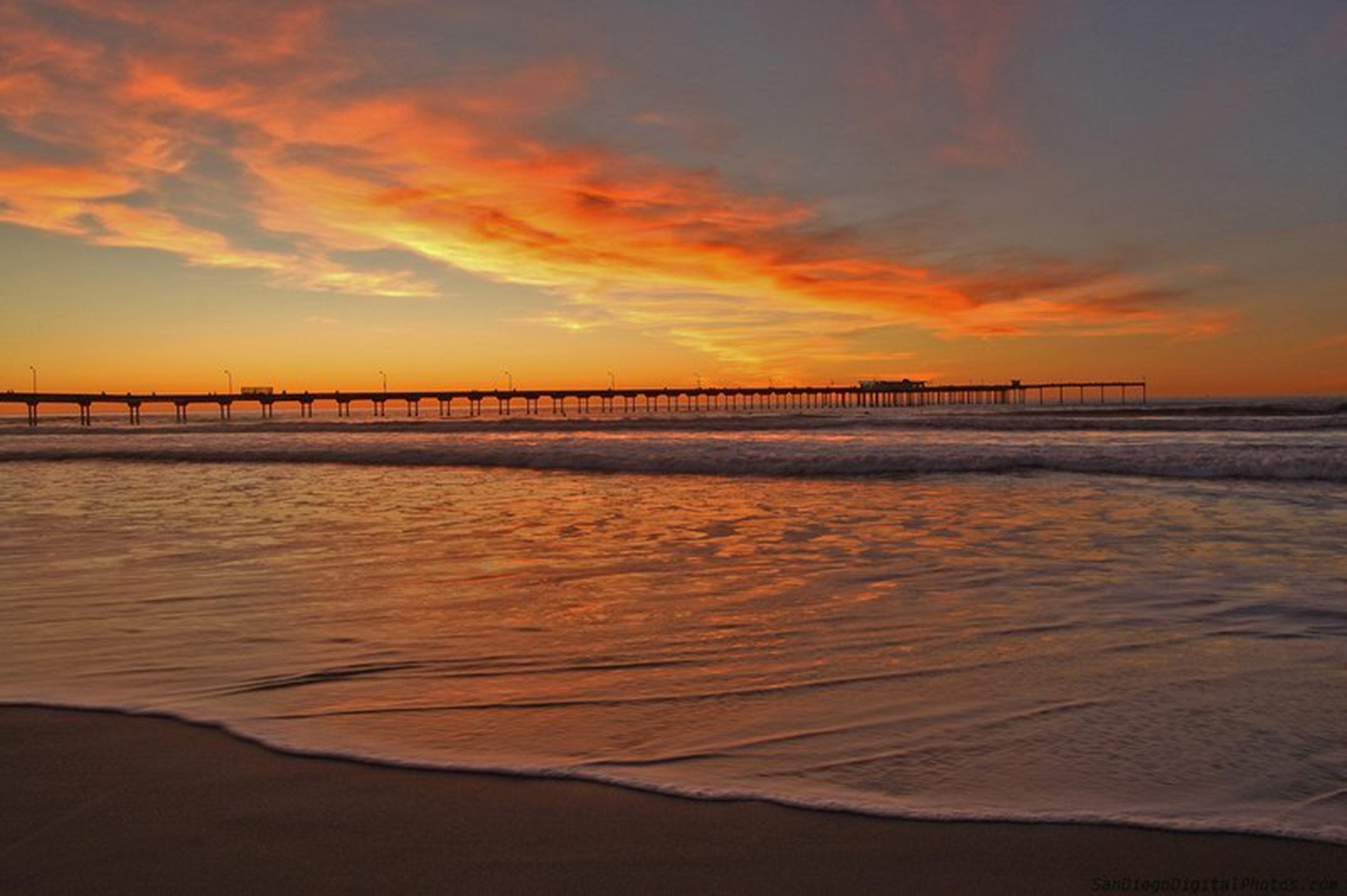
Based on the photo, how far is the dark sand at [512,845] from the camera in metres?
2.26

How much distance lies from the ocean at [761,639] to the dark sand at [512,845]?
137 millimetres

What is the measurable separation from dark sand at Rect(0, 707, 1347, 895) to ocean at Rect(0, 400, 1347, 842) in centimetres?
14

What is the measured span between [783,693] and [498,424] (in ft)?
173

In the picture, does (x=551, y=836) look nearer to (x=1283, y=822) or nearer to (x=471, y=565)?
(x=1283, y=822)

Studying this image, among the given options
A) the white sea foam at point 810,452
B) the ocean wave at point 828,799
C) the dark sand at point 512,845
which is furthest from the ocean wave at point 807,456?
the dark sand at point 512,845

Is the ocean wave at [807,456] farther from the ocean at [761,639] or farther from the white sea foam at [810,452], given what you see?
the ocean at [761,639]

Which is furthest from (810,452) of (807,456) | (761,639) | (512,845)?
(512,845)

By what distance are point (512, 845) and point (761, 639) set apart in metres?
2.44

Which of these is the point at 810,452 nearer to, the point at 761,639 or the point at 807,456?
the point at 807,456

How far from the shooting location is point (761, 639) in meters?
4.72

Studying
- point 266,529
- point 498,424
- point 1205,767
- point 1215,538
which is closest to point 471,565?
point 266,529

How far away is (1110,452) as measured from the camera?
19.4m

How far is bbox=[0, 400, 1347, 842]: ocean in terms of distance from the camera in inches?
117

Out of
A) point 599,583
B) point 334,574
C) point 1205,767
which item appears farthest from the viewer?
point 334,574
